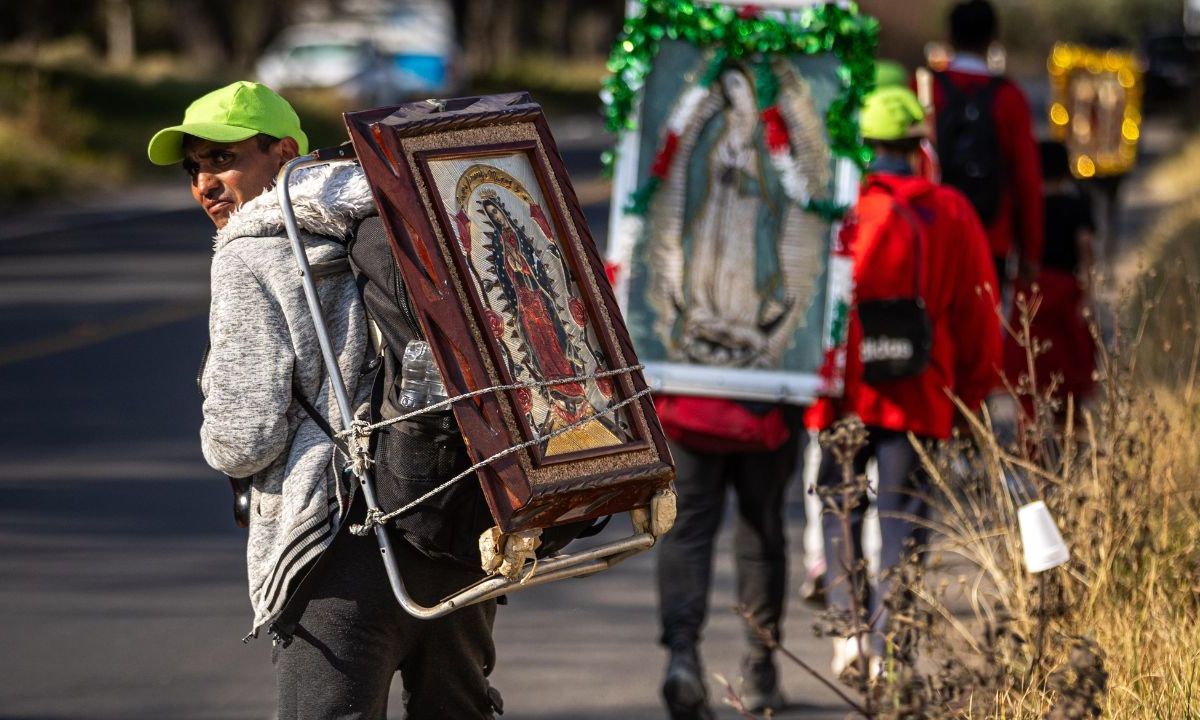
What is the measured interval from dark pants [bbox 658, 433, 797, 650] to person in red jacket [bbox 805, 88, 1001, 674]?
20 centimetres

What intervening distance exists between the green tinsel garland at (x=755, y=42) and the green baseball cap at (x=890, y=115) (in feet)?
0.94

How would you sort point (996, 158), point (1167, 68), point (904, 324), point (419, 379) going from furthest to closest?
point (1167, 68), point (996, 158), point (904, 324), point (419, 379)

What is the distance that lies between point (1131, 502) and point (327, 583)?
232 centimetres

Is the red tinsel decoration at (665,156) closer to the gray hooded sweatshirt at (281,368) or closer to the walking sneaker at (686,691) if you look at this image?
the walking sneaker at (686,691)

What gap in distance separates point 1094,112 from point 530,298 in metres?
10.0

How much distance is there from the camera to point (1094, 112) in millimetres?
12523

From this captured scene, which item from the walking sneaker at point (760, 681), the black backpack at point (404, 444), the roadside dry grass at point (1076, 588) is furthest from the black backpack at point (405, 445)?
the walking sneaker at point (760, 681)

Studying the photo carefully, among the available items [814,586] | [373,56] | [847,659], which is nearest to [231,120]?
A: [847,659]

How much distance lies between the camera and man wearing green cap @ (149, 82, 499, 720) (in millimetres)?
3326

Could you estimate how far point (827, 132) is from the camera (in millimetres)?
5270

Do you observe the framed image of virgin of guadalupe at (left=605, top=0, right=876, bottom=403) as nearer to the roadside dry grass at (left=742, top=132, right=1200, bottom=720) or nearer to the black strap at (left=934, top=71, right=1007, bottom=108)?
the roadside dry grass at (left=742, top=132, right=1200, bottom=720)

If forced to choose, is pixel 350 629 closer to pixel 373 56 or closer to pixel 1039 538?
pixel 1039 538

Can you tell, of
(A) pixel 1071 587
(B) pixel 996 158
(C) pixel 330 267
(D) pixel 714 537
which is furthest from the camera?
(B) pixel 996 158

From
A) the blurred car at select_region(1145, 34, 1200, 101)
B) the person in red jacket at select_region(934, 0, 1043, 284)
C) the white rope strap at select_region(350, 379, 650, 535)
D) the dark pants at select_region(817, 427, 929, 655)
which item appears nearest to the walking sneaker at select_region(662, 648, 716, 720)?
the dark pants at select_region(817, 427, 929, 655)
